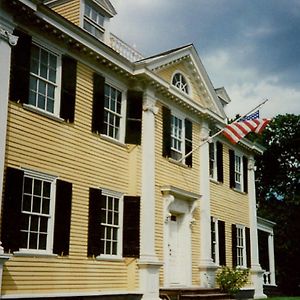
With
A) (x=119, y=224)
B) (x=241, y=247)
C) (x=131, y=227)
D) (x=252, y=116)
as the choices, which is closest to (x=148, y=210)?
(x=131, y=227)

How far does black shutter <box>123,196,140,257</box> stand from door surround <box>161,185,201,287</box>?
1745 millimetres

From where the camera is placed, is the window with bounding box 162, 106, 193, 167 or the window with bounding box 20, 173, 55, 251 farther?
the window with bounding box 162, 106, 193, 167

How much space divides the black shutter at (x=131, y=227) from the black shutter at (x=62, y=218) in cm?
253

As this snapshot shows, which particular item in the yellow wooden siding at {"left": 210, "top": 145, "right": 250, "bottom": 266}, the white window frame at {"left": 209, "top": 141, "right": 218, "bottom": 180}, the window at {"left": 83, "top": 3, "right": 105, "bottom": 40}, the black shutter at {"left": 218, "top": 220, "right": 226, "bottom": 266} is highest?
the window at {"left": 83, "top": 3, "right": 105, "bottom": 40}

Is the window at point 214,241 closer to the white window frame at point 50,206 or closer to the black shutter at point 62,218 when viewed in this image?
the black shutter at point 62,218

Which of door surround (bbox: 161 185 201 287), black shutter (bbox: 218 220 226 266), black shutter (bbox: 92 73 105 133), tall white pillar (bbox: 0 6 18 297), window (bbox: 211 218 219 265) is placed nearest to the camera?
tall white pillar (bbox: 0 6 18 297)

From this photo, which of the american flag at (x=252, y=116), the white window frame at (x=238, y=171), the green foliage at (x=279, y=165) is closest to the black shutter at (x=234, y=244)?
the white window frame at (x=238, y=171)

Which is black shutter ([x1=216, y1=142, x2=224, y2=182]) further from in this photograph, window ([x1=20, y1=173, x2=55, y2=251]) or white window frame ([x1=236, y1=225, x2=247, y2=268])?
window ([x1=20, y1=173, x2=55, y2=251])

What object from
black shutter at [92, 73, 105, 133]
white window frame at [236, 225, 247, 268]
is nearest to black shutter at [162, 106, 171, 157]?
black shutter at [92, 73, 105, 133]

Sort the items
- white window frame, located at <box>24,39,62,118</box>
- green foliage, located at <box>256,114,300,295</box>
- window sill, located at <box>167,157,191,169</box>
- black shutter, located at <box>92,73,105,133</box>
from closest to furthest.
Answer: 1. white window frame, located at <box>24,39,62,118</box>
2. black shutter, located at <box>92,73,105,133</box>
3. window sill, located at <box>167,157,191,169</box>
4. green foliage, located at <box>256,114,300,295</box>

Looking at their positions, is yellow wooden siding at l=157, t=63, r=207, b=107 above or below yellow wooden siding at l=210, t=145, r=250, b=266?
above

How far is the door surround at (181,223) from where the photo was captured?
17.2 metres

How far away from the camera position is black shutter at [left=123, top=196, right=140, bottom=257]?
603 inches

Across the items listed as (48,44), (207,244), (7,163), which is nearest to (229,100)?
(207,244)
